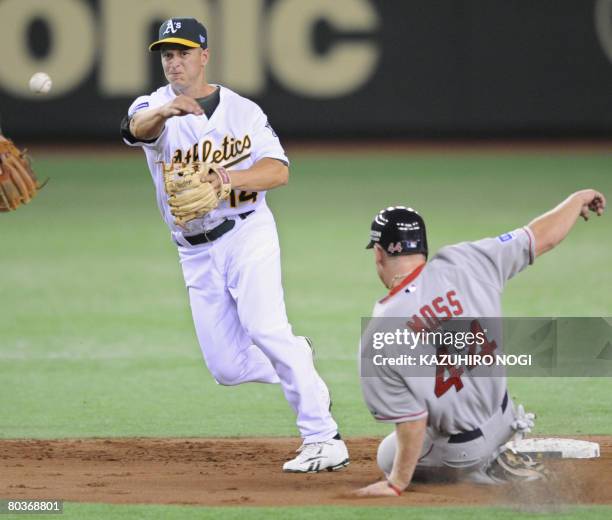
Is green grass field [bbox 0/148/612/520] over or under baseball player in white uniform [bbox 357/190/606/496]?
under

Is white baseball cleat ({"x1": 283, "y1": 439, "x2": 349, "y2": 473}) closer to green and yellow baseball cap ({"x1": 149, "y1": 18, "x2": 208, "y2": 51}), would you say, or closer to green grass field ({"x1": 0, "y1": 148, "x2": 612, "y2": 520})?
green grass field ({"x1": 0, "y1": 148, "x2": 612, "y2": 520})

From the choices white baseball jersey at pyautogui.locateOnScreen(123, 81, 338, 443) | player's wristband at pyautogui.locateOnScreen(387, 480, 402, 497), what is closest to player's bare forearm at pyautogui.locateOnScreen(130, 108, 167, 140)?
white baseball jersey at pyautogui.locateOnScreen(123, 81, 338, 443)

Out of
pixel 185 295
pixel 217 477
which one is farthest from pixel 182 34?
pixel 185 295

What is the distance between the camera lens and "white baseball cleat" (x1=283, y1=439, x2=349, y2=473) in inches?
258

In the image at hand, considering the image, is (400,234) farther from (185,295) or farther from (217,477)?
(185,295)

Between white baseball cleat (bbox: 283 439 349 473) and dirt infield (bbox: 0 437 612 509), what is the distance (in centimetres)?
5

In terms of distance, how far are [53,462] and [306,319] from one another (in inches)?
160

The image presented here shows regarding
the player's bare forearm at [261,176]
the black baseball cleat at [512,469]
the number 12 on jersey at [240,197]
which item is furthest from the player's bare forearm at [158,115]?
the black baseball cleat at [512,469]

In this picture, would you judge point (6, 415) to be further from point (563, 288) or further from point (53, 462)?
point (563, 288)

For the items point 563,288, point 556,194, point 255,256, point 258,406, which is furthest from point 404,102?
point 255,256

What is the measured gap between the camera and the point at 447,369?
5770 mm

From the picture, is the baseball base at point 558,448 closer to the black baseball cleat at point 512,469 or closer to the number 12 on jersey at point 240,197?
the black baseball cleat at point 512,469

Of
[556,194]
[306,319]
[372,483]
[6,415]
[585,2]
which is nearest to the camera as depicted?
[372,483]

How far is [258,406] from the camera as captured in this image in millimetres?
8406
